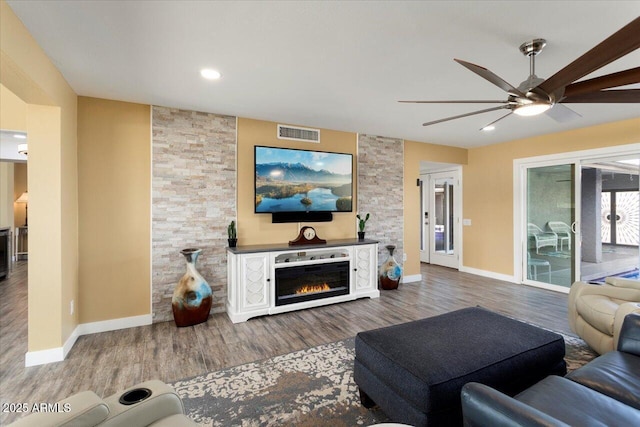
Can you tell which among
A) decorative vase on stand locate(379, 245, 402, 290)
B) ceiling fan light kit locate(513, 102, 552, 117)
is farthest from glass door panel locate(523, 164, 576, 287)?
ceiling fan light kit locate(513, 102, 552, 117)

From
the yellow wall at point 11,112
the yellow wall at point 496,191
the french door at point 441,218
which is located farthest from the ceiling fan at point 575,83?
the yellow wall at point 11,112

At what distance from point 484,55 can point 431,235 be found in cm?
518

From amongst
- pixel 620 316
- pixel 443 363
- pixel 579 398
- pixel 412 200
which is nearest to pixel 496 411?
pixel 443 363

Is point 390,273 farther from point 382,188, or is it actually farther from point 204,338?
point 204,338

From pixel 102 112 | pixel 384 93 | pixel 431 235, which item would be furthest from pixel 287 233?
pixel 431 235

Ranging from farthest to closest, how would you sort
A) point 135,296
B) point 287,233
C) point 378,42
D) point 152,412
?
point 287,233 → point 135,296 → point 378,42 → point 152,412

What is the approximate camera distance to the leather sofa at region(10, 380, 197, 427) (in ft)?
3.19

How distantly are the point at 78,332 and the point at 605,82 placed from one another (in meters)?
4.88

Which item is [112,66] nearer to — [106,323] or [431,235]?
[106,323]

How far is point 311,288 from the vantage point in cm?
403

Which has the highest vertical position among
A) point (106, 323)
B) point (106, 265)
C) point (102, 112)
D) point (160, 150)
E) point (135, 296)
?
point (102, 112)

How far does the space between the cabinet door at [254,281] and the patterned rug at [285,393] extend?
1042 millimetres

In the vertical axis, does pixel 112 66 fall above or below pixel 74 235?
above

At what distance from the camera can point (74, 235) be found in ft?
9.89
